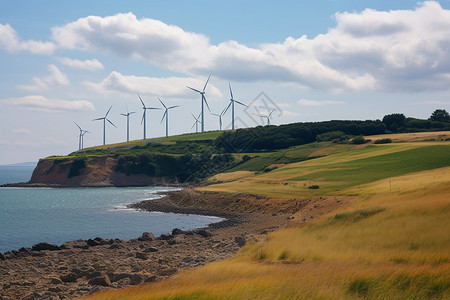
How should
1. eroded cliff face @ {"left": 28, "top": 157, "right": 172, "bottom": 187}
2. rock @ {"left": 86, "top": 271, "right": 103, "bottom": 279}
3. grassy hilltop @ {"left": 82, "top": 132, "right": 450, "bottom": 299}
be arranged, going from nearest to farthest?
grassy hilltop @ {"left": 82, "top": 132, "right": 450, "bottom": 299} → rock @ {"left": 86, "top": 271, "right": 103, "bottom": 279} → eroded cliff face @ {"left": 28, "top": 157, "right": 172, "bottom": 187}

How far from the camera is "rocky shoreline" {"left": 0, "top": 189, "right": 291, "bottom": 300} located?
1948cm

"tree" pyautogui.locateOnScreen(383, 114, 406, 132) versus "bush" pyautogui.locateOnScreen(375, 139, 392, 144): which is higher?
"tree" pyautogui.locateOnScreen(383, 114, 406, 132)

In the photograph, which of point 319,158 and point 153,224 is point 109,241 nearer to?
point 153,224

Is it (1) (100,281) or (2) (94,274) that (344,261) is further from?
(2) (94,274)

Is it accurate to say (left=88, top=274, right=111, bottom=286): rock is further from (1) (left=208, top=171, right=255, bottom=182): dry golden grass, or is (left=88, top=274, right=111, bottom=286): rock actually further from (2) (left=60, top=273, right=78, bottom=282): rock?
(1) (left=208, top=171, right=255, bottom=182): dry golden grass

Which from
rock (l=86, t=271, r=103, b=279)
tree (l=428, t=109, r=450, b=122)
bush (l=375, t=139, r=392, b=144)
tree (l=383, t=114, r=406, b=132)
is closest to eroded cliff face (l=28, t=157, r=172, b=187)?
bush (l=375, t=139, r=392, b=144)

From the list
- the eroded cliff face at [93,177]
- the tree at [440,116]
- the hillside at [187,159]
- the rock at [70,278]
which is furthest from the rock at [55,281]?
the tree at [440,116]

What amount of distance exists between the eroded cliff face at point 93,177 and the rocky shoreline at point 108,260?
343 ft

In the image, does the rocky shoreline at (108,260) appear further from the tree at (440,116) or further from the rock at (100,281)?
the tree at (440,116)

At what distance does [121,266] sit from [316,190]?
1622 inches

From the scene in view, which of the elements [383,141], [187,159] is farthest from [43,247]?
[187,159]

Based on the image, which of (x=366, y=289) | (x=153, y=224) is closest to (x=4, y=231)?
(x=153, y=224)

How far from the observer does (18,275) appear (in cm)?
2491

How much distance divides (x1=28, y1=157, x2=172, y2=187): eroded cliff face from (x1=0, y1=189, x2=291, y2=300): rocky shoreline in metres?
105
